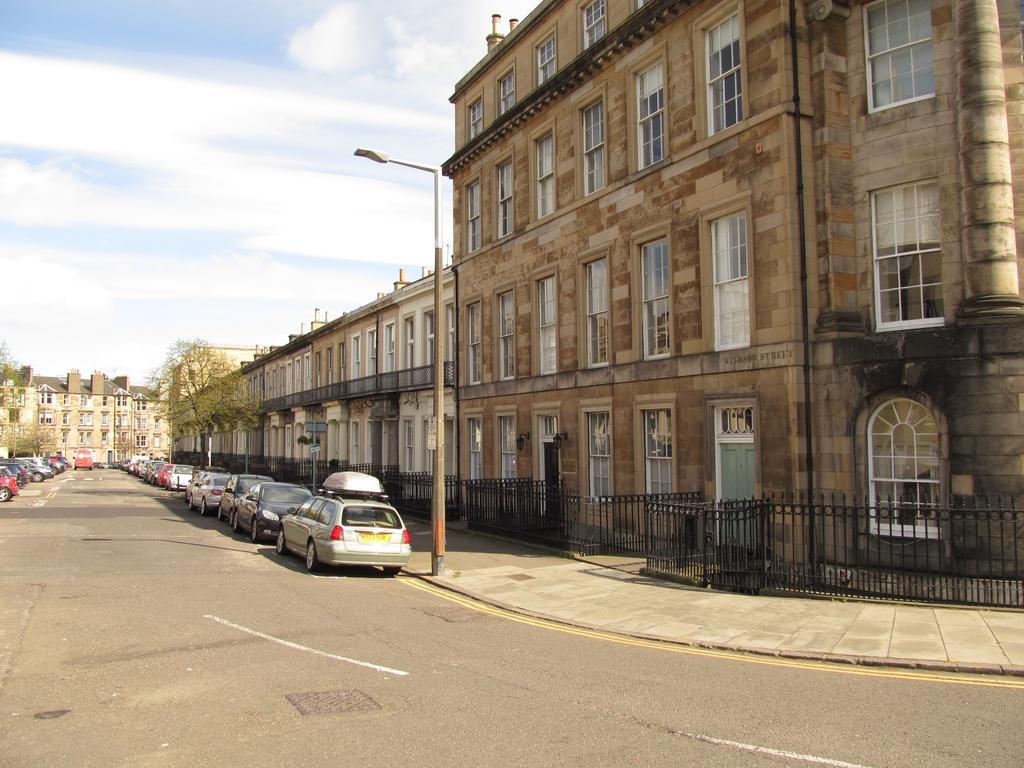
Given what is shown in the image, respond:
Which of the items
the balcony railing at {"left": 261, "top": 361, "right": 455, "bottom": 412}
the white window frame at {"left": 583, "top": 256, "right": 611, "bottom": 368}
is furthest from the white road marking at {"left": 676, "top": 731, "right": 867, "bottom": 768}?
the balcony railing at {"left": 261, "top": 361, "right": 455, "bottom": 412}

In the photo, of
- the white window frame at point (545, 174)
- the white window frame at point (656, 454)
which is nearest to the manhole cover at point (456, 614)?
the white window frame at point (656, 454)

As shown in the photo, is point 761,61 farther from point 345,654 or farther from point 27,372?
point 27,372

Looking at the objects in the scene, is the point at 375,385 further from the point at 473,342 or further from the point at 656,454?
the point at 656,454

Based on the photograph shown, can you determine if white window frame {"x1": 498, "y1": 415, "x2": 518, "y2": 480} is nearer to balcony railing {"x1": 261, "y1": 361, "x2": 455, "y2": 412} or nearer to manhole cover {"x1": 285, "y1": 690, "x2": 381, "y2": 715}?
balcony railing {"x1": 261, "y1": 361, "x2": 455, "y2": 412}

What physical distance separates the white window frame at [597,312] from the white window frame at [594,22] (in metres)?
6.34

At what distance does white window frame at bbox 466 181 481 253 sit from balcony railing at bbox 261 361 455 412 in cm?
457

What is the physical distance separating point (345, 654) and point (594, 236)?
14.9 metres

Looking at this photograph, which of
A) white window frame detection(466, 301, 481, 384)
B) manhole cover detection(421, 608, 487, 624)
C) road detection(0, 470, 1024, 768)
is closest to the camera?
road detection(0, 470, 1024, 768)

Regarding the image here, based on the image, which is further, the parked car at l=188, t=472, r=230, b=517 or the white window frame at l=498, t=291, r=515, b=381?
the parked car at l=188, t=472, r=230, b=517

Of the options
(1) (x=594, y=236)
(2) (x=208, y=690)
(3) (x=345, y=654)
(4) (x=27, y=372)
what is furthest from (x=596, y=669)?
(4) (x=27, y=372)

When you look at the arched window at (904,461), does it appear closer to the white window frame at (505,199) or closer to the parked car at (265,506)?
the parked car at (265,506)

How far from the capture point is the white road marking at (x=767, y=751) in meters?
5.72

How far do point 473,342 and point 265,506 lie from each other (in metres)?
10.2

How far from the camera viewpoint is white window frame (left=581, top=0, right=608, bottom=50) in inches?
874
